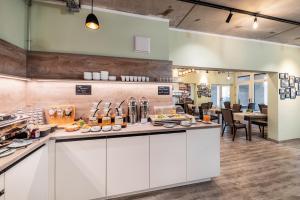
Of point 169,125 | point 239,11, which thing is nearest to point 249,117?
point 239,11

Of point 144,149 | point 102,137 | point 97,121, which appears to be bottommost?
point 144,149

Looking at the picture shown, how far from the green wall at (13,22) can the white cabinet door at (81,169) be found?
1486mm

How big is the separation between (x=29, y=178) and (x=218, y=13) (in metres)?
3.71

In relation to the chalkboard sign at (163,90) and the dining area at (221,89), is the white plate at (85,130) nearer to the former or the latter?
the chalkboard sign at (163,90)

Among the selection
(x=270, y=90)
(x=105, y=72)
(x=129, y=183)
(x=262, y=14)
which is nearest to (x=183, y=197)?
(x=129, y=183)

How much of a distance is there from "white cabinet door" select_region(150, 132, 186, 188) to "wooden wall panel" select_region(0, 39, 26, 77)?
1.96 metres

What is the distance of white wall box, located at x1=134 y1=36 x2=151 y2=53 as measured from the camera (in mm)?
3072

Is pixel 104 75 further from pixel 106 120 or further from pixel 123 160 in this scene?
pixel 123 160

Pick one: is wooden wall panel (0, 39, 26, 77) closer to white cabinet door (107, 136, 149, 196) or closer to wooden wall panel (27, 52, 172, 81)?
wooden wall panel (27, 52, 172, 81)

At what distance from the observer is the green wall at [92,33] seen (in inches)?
104

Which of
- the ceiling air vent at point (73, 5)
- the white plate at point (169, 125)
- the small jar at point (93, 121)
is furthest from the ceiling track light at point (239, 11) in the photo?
the small jar at point (93, 121)

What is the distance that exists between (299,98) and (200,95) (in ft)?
18.9

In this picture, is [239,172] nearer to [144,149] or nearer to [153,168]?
[153,168]

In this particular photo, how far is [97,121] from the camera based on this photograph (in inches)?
102
